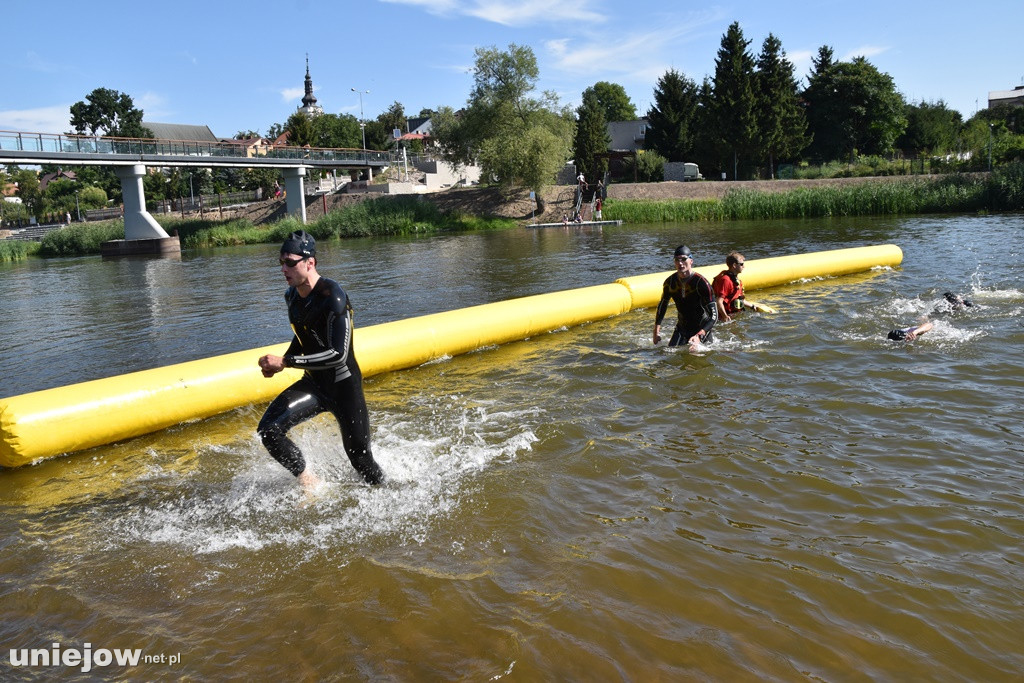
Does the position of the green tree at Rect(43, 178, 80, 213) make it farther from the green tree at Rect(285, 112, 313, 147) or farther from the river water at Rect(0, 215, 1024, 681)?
the river water at Rect(0, 215, 1024, 681)

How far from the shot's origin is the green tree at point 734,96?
4906 centimetres

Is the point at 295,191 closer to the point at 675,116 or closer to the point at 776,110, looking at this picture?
the point at 675,116

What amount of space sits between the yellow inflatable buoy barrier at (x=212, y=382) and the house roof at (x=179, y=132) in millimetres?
108696

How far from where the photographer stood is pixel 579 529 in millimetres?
4738

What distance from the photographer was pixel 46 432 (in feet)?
20.7

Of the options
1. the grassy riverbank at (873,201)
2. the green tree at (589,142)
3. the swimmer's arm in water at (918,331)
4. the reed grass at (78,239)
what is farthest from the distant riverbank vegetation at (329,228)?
the swimmer's arm in water at (918,331)

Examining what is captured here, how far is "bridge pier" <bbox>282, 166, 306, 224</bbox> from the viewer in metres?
53.5

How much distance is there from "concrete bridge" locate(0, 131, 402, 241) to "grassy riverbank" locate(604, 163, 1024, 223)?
28332mm

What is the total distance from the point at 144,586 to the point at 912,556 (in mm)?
4523

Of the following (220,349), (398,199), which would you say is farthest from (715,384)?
(398,199)

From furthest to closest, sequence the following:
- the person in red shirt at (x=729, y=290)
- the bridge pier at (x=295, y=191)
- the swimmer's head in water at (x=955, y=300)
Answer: the bridge pier at (x=295, y=191) → the swimmer's head in water at (x=955, y=300) → the person in red shirt at (x=729, y=290)

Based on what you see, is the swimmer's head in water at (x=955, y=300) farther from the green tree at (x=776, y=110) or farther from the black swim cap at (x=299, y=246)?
the green tree at (x=776, y=110)

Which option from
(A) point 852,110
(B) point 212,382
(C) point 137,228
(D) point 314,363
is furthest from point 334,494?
(A) point 852,110

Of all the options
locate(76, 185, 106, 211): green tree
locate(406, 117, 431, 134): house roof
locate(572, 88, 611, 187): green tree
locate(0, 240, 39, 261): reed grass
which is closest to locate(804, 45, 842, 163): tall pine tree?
locate(572, 88, 611, 187): green tree
